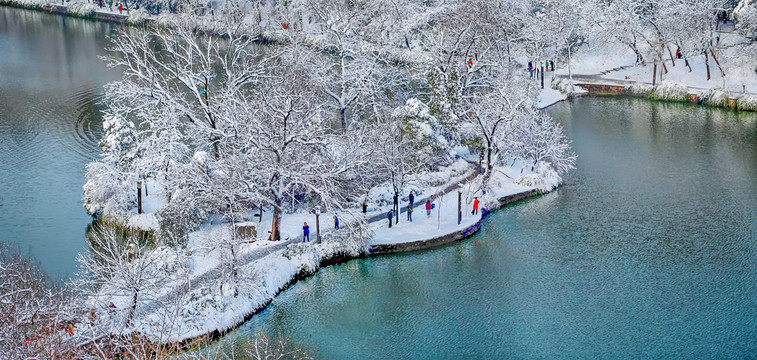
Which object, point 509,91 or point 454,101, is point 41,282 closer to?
point 454,101

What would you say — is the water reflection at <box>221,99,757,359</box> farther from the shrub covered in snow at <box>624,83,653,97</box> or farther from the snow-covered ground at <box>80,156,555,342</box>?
the shrub covered in snow at <box>624,83,653,97</box>

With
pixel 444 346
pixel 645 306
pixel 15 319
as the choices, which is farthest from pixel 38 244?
pixel 645 306

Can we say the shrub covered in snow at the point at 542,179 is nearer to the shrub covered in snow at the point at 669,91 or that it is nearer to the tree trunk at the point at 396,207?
the tree trunk at the point at 396,207

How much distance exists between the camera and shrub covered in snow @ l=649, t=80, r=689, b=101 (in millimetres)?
55719

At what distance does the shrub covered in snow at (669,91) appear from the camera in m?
55.7

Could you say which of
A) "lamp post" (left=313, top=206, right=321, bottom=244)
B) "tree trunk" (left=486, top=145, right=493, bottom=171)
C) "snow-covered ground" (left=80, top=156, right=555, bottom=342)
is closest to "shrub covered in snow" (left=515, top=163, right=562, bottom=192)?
"tree trunk" (left=486, top=145, right=493, bottom=171)

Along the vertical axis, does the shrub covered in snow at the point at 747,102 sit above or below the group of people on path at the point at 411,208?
above

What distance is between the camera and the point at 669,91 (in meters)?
56.1

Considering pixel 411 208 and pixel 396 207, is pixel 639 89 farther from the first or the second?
pixel 396 207

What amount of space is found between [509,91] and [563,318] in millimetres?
23078

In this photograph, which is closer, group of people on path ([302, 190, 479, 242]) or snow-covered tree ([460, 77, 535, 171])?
group of people on path ([302, 190, 479, 242])

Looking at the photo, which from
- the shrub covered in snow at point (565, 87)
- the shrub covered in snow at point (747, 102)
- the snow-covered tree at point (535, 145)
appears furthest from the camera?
the shrub covered in snow at point (565, 87)

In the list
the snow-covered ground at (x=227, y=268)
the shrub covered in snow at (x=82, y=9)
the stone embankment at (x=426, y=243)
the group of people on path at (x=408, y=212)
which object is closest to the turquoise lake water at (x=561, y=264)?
the stone embankment at (x=426, y=243)

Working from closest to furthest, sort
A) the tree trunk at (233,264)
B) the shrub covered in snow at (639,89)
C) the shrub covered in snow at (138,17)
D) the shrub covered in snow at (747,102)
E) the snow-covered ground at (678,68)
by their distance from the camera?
the tree trunk at (233,264), the shrub covered in snow at (747,102), the snow-covered ground at (678,68), the shrub covered in snow at (639,89), the shrub covered in snow at (138,17)
